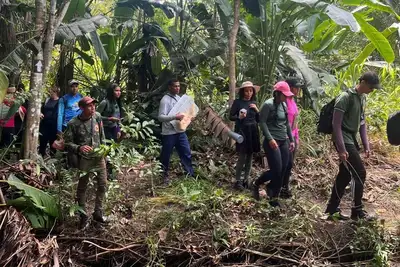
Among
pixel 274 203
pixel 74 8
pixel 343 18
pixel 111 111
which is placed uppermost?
pixel 74 8

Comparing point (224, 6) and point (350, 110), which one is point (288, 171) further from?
point (224, 6)

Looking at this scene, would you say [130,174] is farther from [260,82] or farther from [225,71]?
[225,71]

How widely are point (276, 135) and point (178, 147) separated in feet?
5.53

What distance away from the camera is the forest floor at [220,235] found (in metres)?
4.47

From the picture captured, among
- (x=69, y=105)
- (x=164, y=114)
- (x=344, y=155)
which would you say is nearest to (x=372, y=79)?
(x=344, y=155)

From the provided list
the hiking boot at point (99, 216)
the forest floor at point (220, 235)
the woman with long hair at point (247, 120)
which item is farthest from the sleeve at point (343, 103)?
the hiking boot at point (99, 216)

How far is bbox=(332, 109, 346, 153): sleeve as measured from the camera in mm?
4688

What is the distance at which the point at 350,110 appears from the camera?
4.80 m

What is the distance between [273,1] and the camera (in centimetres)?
704

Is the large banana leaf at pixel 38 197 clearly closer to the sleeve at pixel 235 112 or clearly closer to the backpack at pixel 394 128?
the sleeve at pixel 235 112

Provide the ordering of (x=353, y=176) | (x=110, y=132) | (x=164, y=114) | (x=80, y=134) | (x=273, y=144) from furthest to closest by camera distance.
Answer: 1. (x=110, y=132)
2. (x=164, y=114)
3. (x=273, y=144)
4. (x=353, y=176)
5. (x=80, y=134)

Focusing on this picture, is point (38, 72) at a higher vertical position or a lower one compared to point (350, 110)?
higher

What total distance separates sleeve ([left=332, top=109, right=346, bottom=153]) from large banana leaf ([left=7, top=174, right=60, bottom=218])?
120 inches

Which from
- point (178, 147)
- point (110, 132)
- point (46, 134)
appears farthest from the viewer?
point (46, 134)
